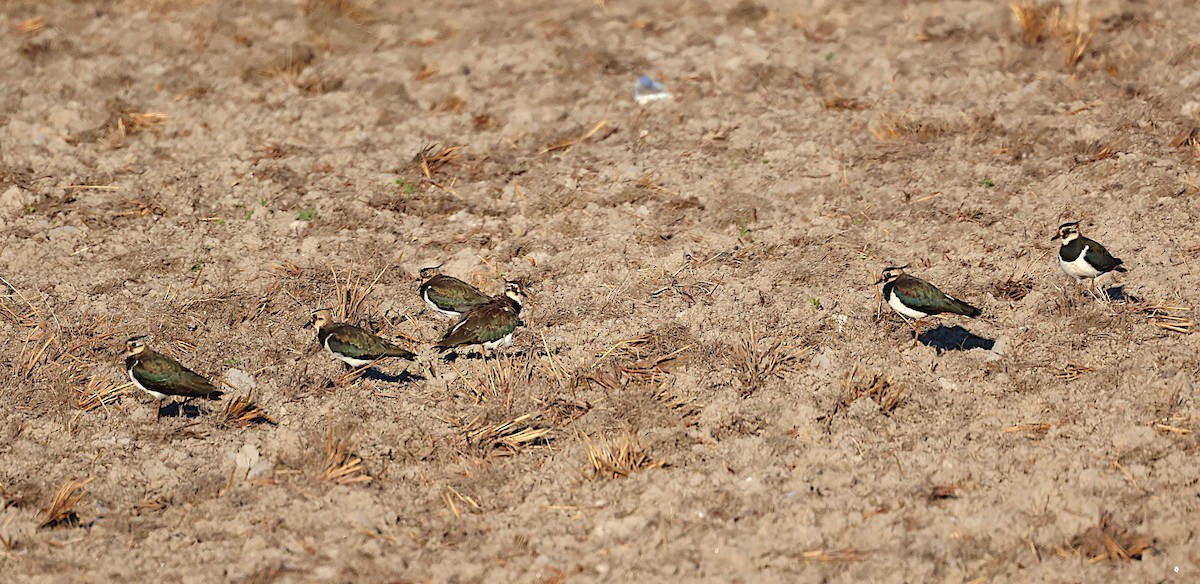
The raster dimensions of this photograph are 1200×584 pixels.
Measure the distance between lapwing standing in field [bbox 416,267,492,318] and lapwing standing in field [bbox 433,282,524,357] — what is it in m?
0.10

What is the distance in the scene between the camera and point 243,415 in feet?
26.6

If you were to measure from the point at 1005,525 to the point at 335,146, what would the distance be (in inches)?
276

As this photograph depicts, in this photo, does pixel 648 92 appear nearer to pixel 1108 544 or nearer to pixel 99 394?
pixel 99 394

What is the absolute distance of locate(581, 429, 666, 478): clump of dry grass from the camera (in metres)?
7.56

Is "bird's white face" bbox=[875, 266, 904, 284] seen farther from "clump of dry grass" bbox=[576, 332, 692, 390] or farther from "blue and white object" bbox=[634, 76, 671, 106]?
"blue and white object" bbox=[634, 76, 671, 106]

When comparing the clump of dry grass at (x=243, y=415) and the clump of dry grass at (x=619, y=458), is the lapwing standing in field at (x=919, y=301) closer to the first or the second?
the clump of dry grass at (x=619, y=458)

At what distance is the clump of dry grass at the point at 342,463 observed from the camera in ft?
24.8

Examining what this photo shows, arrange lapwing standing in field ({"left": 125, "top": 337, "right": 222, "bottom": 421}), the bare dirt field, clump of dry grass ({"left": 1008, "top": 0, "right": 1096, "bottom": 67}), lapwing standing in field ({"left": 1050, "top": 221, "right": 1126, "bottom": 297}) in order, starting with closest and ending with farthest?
the bare dirt field → lapwing standing in field ({"left": 125, "top": 337, "right": 222, "bottom": 421}) → lapwing standing in field ({"left": 1050, "top": 221, "right": 1126, "bottom": 297}) → clump of dry grass ({"left": 1008, "top": 0, "right": 1096, "bottom": 67})

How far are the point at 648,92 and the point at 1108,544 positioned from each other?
658 cm

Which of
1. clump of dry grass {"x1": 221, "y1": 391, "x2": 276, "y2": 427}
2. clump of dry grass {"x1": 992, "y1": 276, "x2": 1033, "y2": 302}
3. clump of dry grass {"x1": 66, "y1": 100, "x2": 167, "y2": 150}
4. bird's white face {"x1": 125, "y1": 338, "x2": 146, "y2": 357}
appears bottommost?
clump of dry grass {"x1": 992, "y1": 276, "x2": 1033, "y2": 302}

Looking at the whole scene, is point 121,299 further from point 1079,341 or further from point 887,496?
point 1079,341

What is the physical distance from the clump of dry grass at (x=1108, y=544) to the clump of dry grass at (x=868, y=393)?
59.6 inches

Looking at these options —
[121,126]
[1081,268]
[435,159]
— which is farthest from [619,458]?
[121,126]

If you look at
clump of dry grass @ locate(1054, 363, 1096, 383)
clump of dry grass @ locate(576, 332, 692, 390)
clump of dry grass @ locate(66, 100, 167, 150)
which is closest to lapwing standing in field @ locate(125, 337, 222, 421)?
clump of dry grass @ locate(576, 332, 692, 390)
